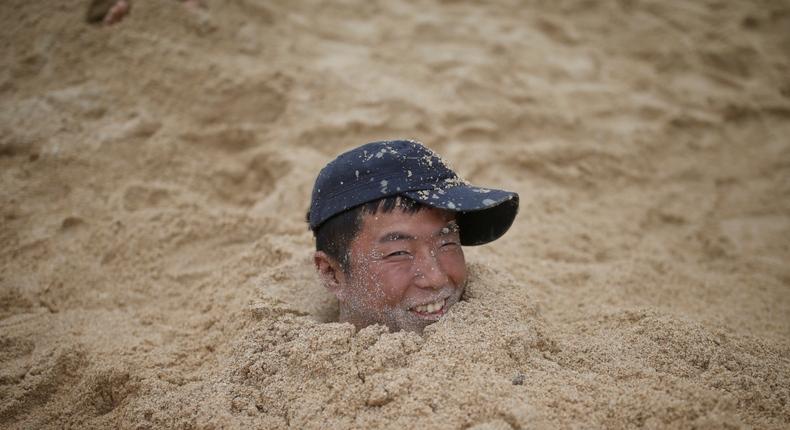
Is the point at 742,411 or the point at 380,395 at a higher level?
the point at 742,411

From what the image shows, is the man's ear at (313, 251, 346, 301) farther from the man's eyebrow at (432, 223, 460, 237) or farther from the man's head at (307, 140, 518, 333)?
the man's eyebrow at (432, 223, 460, 237)

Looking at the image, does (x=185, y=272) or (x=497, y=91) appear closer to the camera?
(x=185, y=272)

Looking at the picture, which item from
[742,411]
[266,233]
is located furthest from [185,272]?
[742,411]

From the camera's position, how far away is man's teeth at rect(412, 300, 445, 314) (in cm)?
181

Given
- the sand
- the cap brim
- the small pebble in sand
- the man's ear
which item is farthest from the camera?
the small pebble in sand

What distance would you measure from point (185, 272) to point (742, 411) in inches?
98.3

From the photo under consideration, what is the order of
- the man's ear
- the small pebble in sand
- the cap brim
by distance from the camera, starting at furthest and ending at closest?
the small pebble in sand < the man's ear < the cap brim

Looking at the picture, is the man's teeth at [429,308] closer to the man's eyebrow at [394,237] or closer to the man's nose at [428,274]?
the man's nose at [428,274]

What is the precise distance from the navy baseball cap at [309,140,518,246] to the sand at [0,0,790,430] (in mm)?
429

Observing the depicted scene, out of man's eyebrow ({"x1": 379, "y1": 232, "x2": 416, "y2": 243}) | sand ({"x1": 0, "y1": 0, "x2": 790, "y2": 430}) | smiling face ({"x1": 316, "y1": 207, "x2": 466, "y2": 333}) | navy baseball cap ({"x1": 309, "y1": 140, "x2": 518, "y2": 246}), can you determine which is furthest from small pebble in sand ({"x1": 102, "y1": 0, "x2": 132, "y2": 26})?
man's eyebrow ({"x1": 379, "y1": 232, "x2": 416, "y2": 243})

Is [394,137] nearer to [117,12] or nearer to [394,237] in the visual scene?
[394,237]

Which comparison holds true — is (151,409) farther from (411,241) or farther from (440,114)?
(440,114)

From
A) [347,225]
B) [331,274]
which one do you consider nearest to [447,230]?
[347,225]

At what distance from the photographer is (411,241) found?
5.81ft
